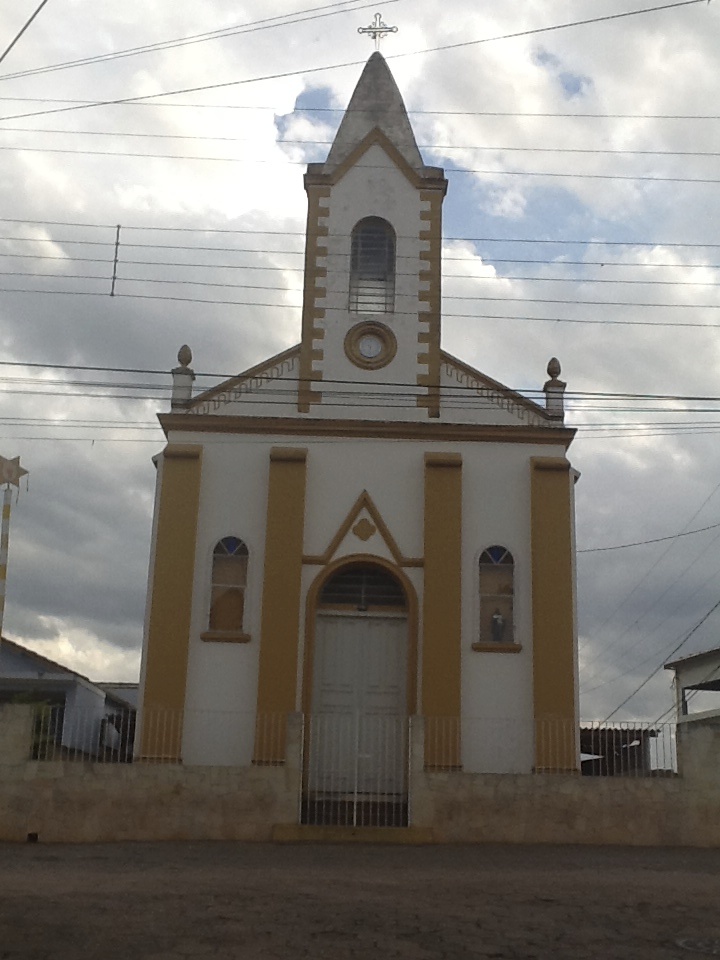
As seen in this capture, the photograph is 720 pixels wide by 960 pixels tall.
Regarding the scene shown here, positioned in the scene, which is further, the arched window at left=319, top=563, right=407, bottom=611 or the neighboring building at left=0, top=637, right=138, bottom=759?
the arched window at left=319, top=563, right=407, bottom=611

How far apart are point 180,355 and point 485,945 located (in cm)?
1377

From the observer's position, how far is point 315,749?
17.2 meters

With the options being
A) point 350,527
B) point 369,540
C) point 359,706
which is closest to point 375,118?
point 350,527

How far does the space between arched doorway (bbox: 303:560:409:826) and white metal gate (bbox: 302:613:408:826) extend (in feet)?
0.05

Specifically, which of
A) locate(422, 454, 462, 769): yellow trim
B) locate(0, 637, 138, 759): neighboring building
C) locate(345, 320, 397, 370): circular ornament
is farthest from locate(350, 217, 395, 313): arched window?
locate(0, 637, 138, 759): neighboring building

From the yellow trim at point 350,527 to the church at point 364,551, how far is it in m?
0.04

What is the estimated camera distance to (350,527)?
1864 centimetres

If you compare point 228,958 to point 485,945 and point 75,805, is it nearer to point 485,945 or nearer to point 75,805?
point 485,945

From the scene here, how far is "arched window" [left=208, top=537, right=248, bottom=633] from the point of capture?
1820 cm

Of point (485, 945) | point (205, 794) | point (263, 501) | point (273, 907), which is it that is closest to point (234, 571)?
point (263, 501)

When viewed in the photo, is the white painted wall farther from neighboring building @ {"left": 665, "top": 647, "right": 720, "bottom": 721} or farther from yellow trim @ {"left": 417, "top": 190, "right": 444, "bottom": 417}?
neighboring building @ {"left": 665, "top": 647, "right": 720, "bottom": 721}

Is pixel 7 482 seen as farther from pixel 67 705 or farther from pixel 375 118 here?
pixel 375 118

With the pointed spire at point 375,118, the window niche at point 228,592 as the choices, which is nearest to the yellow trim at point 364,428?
the window niche at point 228,592

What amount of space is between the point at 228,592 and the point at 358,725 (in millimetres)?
3093
